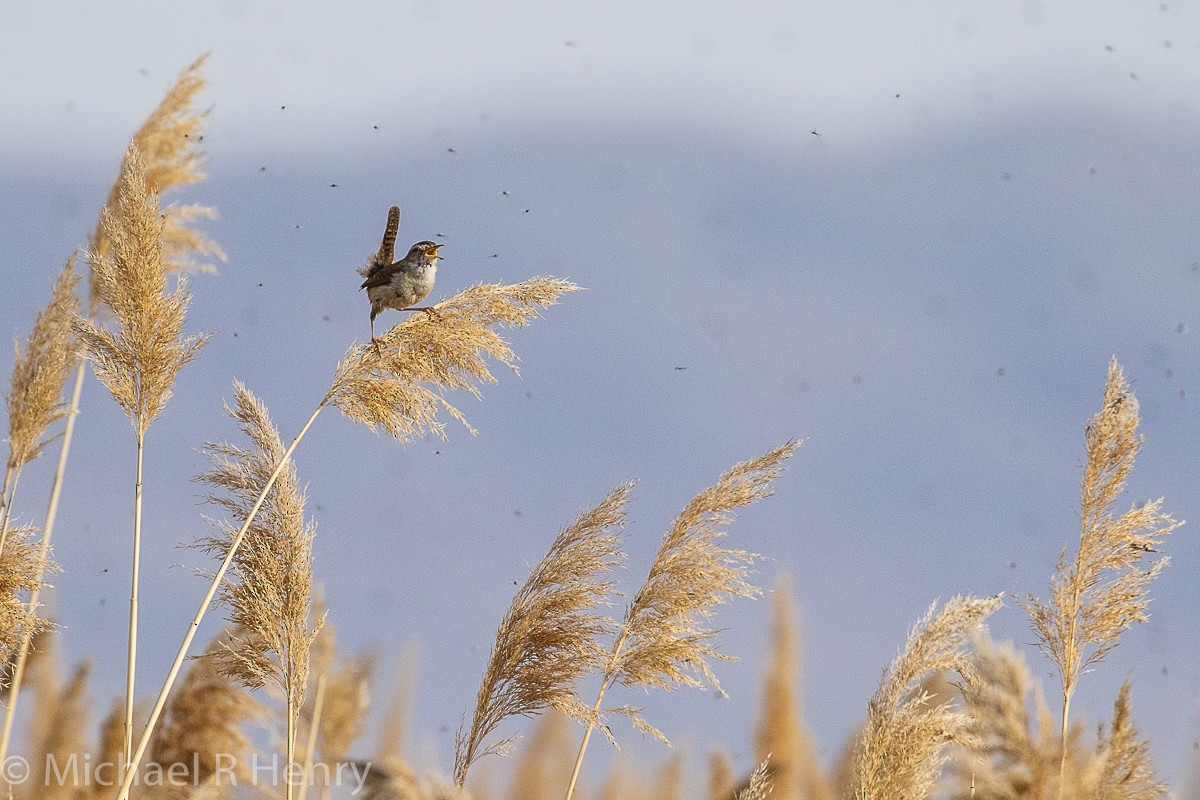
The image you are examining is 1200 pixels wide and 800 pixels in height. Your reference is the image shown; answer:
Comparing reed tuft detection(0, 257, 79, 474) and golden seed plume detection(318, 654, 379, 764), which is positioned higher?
reed tuft detection(0, 257, 79, 474)

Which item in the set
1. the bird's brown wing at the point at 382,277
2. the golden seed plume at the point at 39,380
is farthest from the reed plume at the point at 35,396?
the bird's brown wing at the point at 382,277

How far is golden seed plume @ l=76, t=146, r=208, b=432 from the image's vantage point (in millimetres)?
4797

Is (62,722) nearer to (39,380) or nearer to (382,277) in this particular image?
(39,380)

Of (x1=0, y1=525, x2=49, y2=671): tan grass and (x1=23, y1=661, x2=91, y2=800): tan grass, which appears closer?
(x1=0, y1=525, x2=49, y2=671): tan grass

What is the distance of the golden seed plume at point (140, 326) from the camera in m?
4.80

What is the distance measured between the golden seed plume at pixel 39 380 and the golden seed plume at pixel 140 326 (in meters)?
0.50

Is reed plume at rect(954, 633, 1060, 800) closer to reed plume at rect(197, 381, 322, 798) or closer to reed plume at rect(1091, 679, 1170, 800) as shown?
reed plume at rect(1091, 679, 1170, 800)

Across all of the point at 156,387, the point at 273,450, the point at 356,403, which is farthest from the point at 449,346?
the point at 156,387

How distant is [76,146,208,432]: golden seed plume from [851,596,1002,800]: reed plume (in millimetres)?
3240

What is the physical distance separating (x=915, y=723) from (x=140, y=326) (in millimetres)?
3568

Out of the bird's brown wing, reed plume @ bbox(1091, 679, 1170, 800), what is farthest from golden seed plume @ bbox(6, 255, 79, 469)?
reed plume @ bbox(1091, 679, 1170, 800)

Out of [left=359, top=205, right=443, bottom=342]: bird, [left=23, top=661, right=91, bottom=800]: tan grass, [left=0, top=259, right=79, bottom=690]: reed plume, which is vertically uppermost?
[left=359, top=205, right=443, bottom=342]: bird

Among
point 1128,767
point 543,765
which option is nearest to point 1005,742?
point 1128,767

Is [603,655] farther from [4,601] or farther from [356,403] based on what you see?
[4,601]
